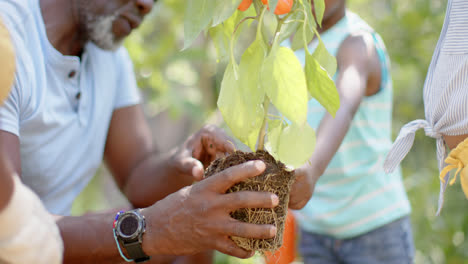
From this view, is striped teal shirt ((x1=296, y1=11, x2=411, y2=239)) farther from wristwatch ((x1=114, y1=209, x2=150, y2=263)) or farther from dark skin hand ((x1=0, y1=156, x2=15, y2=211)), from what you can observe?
dark skin hand ((x1=0, y1=156, x2=15, y2=211))

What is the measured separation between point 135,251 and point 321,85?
0.55 metres

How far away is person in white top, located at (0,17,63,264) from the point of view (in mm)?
712

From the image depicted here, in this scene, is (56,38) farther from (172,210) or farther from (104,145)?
(172,210)

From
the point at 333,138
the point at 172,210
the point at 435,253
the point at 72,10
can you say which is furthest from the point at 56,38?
the point at 435,253

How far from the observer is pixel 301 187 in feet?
3.79

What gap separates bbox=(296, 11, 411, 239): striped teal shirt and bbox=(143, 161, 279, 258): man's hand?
0.68 m

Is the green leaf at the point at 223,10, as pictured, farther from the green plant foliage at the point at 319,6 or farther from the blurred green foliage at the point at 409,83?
the blurred green foliage at the point at 409,83

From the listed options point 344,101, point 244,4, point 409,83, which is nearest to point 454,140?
point 344,101

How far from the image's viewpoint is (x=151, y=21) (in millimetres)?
3107

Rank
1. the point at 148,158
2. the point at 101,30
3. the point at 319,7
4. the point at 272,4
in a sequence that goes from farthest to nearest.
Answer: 1. the point at 148,158
2. the point at 101,30
3. the point at 319,7
4. the point at 272,4

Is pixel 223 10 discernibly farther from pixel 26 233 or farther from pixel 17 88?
pixel 17 88

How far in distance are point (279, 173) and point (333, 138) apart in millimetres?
277

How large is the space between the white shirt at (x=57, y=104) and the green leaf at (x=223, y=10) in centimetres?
60

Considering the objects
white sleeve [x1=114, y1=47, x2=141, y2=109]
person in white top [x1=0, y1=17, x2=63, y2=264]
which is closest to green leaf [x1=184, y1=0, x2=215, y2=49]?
person in white top [x1=0, y1=17, x2=63, y2=264]
